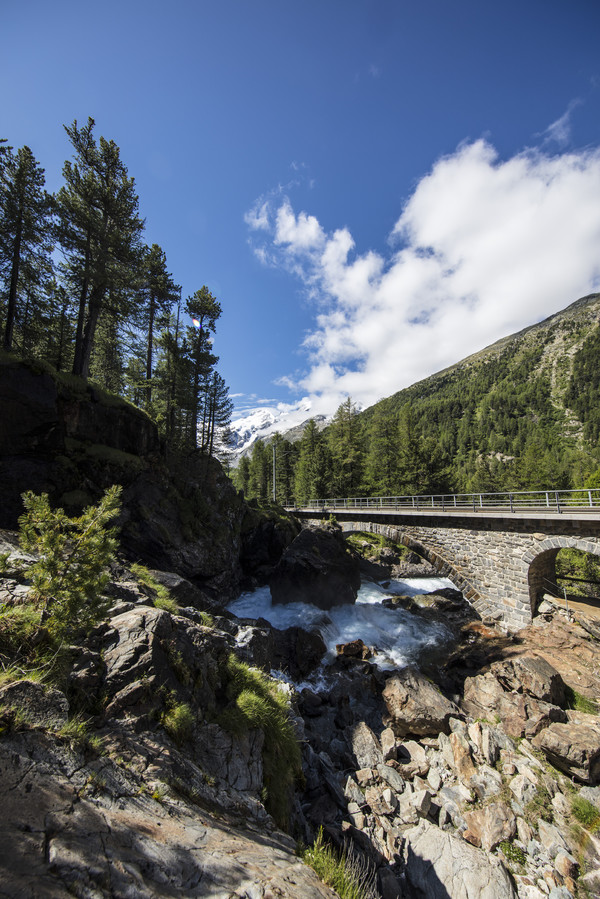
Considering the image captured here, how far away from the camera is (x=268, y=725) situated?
19.3 ft

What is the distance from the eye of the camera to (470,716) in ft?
36.0

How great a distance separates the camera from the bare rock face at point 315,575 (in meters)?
23.9

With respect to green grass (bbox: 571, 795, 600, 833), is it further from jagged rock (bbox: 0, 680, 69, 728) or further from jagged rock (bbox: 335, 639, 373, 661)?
jagged rock (bbox: 0, 680, 69, 728)

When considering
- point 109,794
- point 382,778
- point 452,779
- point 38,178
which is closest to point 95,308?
point 38,178

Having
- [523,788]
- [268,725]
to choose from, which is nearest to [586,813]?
[523,788]

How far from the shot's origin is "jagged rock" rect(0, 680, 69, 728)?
2920 mm

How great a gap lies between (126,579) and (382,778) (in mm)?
8555

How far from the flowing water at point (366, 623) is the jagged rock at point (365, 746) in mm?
6359

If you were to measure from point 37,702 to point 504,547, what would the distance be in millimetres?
20014

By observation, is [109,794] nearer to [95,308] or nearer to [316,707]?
[316,707]

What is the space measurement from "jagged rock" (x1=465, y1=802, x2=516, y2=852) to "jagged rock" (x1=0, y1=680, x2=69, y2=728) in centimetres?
947

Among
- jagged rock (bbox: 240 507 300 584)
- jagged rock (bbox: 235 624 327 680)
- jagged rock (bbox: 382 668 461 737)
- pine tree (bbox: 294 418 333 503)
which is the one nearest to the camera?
jagged rock (bbox: 235 624 327 680)

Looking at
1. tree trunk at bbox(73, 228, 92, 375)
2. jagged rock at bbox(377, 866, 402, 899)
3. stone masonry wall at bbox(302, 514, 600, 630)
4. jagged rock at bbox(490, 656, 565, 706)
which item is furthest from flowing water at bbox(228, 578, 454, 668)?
tree trunk at bbox(73, 228, 92, 375)

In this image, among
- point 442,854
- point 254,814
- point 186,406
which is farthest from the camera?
point 186,406
